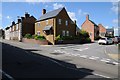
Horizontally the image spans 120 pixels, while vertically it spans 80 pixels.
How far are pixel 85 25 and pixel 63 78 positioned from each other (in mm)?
66413

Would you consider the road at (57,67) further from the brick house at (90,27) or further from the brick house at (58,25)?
the brick house at (90,27)

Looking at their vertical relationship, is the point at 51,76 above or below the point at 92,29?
below

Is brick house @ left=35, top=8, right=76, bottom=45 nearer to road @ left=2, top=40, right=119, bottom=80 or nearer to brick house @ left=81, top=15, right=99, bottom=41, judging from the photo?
brick house @ left=81, top=15, right=99, bottom=41

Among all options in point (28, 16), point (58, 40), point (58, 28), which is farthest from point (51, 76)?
point (28, 16)

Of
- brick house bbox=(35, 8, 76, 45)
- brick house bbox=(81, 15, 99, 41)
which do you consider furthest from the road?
brick house bbox=(81, 15, 99, 41)

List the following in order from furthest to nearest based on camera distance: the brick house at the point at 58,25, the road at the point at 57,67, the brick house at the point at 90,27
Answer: the brick house at the point at 90,27, the brick house at the point at 58,25, the road at the point at 57,67

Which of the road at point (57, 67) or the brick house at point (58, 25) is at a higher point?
the brick house at point (58, 25)

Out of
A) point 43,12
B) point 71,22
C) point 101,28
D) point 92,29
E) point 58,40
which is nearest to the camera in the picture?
point 58,40

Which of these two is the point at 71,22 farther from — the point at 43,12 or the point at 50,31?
the point at 43,12

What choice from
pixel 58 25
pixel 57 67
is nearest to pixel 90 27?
pixel 58 25

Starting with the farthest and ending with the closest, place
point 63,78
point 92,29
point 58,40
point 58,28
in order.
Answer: point 92,29 → point 58,28 → point 58,40 → point 63,78

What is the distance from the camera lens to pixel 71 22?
53.8 m

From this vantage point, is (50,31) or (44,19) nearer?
(50,31)

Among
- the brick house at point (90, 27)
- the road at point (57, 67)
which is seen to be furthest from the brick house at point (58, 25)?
the road at point (57, 67)
